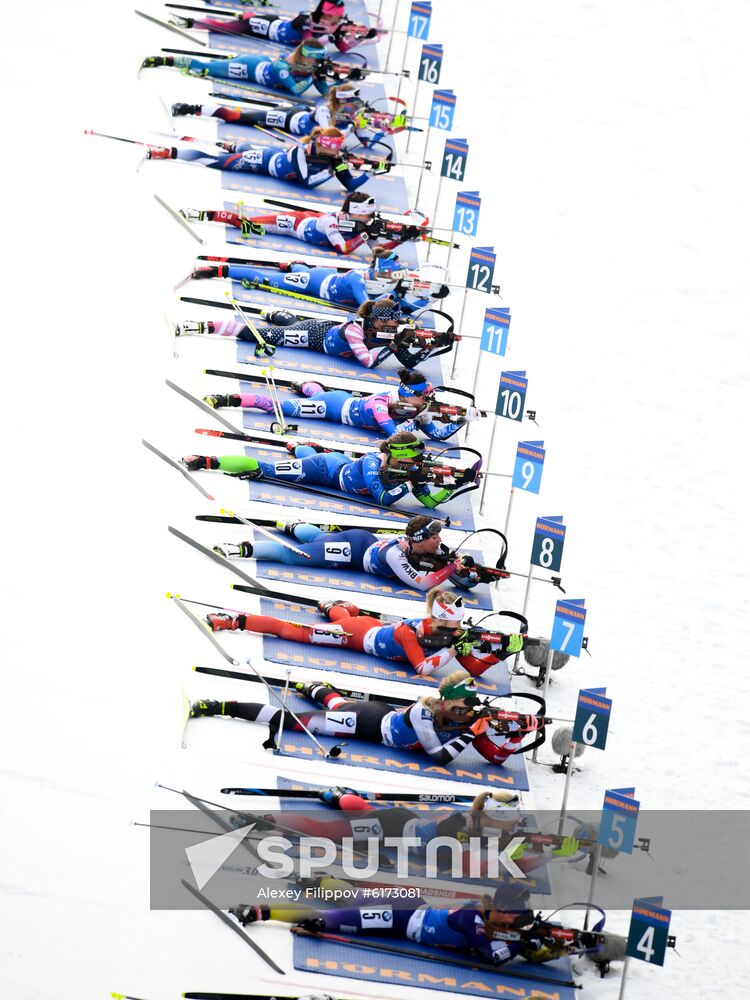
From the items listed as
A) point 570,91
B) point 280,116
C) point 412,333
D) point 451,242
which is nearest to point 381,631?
point 412,333

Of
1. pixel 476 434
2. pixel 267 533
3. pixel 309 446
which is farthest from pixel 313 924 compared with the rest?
pixel 476 434

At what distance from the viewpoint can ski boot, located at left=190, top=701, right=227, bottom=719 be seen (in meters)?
13.2

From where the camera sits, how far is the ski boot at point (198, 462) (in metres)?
15.6

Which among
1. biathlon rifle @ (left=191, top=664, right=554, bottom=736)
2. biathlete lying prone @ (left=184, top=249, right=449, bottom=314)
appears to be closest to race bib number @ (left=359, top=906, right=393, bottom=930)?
biathlon rifle @ (left=191, top=664, right=554, bottom=736)

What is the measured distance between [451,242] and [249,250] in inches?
85.0

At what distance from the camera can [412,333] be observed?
17.4m

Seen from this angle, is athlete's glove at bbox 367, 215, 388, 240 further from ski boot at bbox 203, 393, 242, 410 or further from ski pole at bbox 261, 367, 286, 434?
ski boot at bbox 203, 393, 242, 410

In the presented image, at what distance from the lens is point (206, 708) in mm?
13258

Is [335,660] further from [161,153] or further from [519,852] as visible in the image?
[161,153]

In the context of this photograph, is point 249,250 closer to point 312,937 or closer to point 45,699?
point 45,699

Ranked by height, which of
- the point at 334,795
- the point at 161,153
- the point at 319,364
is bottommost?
the point at 334,795

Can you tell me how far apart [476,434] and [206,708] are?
5346mm

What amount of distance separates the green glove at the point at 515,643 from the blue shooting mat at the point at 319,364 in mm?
4421

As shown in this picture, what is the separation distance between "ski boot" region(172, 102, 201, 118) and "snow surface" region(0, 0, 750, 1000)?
0.90 feet
